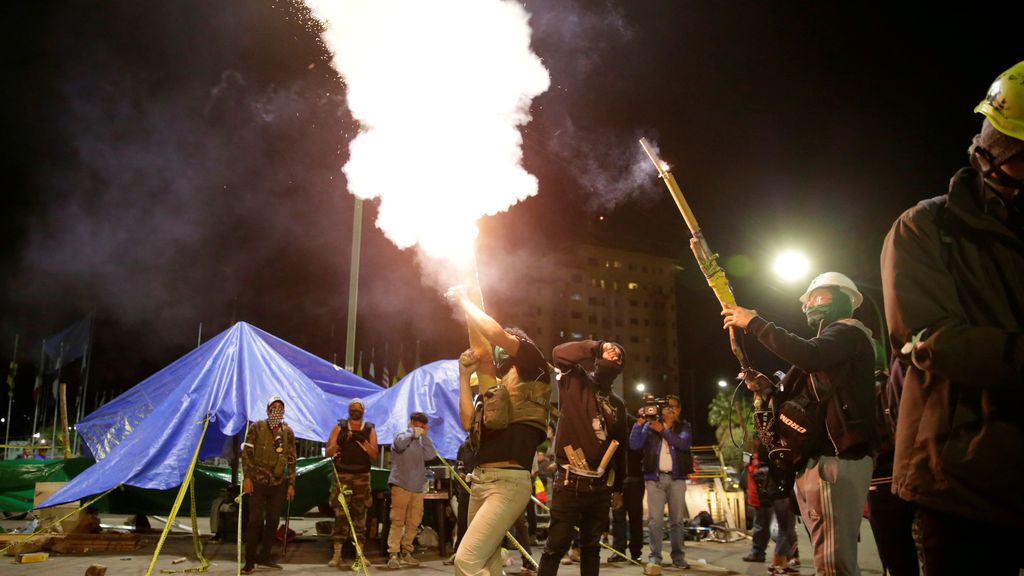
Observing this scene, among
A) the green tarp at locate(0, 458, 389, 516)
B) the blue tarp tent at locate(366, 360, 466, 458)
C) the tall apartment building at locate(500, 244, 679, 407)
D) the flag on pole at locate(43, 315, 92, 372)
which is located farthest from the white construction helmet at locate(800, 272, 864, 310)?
the tall apartment building at locate(500, 244, 679, 407)

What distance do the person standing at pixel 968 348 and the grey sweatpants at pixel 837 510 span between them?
2094mm

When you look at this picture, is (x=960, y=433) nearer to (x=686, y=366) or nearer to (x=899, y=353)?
(x=899, y=353)

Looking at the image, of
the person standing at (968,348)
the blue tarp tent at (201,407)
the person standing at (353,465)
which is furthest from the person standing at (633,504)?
the person standing at (968,348)

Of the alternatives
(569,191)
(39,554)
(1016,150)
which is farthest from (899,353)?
(39,554)

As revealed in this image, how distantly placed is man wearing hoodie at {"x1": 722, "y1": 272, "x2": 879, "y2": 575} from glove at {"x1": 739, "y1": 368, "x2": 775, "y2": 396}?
0.56m

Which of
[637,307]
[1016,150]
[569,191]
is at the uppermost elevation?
[637,307]

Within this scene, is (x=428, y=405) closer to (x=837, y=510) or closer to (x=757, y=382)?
(x=757, y=382)

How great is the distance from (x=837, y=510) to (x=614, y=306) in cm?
9840

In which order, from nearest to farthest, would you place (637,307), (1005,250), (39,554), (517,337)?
(1005,250) → (517,337) → (39,554) → (637,307)

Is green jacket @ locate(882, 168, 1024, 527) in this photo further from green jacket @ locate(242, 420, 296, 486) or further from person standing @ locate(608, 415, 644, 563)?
green jacket @ locate(242, 420, 296, 486)

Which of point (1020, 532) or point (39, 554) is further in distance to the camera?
point (39, 554)

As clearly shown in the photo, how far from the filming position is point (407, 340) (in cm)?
5100

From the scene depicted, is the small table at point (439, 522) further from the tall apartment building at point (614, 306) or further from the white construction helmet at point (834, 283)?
the tall apartment building at point (614, 306)

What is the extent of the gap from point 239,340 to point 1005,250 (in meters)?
13.4
